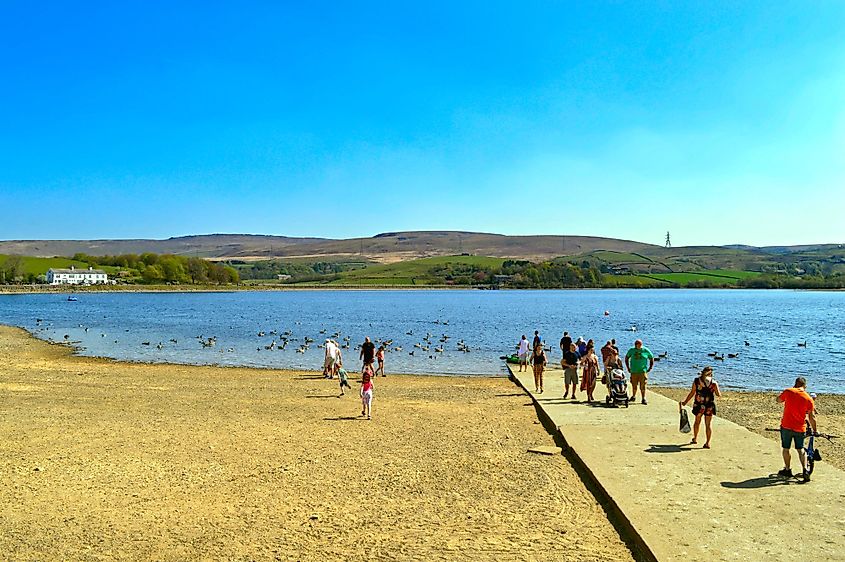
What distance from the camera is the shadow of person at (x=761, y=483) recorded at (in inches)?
417

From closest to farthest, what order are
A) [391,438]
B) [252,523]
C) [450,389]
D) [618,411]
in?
1. [252,523]
2. [391,438]
3. [618,411]
4. [450,389]

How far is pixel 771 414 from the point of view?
63.7 feet

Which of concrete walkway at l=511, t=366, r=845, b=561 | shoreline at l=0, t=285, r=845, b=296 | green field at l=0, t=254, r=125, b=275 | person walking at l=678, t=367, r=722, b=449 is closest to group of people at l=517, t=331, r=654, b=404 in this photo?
concrete walkway at l=511, t=366, r=845, b=561

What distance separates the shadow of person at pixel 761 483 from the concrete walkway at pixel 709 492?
14mm

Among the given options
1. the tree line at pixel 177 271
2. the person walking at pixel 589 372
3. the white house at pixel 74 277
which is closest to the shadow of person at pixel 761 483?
the person walking at pixel 589 372

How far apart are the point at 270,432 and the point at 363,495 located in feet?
18.0

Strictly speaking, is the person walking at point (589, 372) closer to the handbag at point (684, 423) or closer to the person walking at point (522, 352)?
the handbag at point (684, 423)

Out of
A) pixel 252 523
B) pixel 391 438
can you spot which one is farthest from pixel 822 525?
pixel 391 438

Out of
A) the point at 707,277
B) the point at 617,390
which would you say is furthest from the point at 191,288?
the point at 617,390

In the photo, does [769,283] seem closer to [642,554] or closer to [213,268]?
[213,268]

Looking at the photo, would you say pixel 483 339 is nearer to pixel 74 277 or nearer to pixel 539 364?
pixel 539 364

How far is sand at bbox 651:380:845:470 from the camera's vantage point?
14.7m

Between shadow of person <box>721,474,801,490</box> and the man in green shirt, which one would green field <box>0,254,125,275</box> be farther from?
shadow of person <box>721,474,801,490</box>

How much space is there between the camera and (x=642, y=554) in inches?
326
